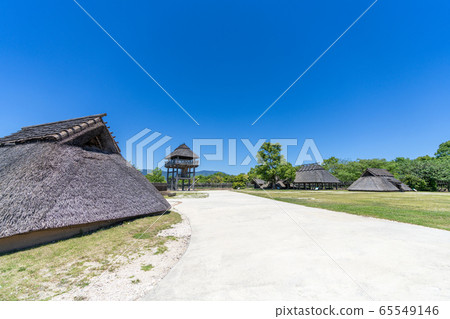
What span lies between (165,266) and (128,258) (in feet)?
3.37

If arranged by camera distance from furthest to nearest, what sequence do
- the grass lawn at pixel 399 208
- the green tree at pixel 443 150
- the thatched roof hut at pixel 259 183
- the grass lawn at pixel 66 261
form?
the green tree at pixel 443 150 < the thatched roof hut at pixel 259 183 < the grass lawn at pixel 399 208 < the grass lawn at pixel 66 261

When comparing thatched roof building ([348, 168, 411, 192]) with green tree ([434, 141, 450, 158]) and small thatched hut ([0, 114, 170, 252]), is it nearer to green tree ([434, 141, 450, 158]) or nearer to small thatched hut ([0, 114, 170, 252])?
green tree ([434, 141, 450, 158])

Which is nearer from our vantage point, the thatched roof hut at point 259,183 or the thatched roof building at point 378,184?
the thatched roof building at point 378,184

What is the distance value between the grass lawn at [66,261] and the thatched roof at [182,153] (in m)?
25.7

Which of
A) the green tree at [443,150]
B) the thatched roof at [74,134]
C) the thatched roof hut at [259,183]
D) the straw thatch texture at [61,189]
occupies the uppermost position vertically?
the green tree at [443,150]

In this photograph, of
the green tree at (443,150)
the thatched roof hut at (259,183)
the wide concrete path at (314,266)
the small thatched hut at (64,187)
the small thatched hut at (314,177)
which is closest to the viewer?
the wide concrete path at (314,266)

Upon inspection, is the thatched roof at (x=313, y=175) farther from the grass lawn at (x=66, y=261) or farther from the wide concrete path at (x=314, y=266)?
the grass lawn at (x=66, y=261)

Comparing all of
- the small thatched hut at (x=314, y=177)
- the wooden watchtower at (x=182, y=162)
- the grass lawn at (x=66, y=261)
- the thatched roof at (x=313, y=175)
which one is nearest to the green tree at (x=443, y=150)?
the small thatched hut at (x=314, y=177)

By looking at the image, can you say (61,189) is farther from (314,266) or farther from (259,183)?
(259,183)

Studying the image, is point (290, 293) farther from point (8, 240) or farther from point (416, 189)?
point (416, 189)

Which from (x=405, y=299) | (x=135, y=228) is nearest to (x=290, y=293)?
(x=405, y=299)

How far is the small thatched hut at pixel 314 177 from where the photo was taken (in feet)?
131

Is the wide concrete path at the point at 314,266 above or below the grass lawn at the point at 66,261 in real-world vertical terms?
above

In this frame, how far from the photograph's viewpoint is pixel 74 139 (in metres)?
7.47
